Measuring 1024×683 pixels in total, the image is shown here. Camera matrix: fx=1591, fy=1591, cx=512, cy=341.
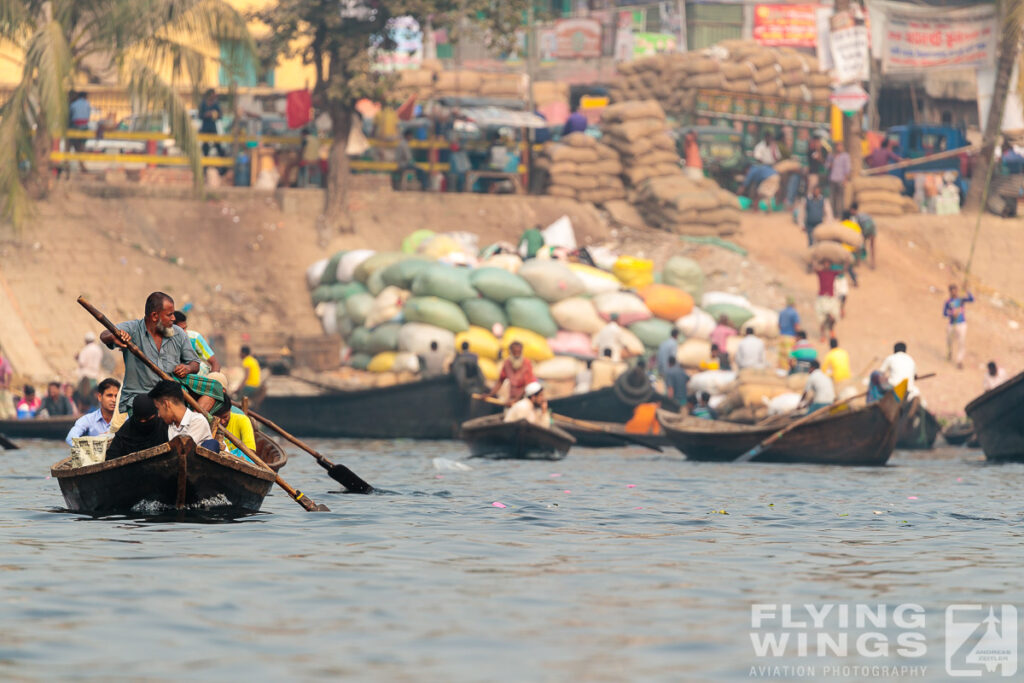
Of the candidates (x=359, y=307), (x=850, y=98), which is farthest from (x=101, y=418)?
(x=850, y=98)

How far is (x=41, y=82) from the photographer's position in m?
22.7

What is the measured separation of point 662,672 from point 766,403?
1580 centimetres

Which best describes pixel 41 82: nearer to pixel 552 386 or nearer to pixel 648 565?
pixel 552 386

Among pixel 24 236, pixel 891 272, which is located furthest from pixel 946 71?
pixel 24 236

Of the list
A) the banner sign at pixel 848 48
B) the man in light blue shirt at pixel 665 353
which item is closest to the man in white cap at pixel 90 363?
the man in light blue shirt at pixel 665 353

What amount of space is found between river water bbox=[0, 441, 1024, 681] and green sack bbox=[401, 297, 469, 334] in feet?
32.9

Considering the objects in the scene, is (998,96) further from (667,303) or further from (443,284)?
(443,284)

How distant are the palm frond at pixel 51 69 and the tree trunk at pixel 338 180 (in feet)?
18.8

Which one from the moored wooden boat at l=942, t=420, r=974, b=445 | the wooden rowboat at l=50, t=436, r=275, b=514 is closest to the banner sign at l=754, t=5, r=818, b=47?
the moored wooden boat at l=942, t=420, r=974, b=445

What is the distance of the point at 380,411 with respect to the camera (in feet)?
71.2

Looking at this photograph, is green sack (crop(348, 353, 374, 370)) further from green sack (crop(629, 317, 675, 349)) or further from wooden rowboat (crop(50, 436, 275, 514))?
wooden rowboat (crop(50, 436, 275, 514))

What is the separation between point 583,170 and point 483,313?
24.3ft

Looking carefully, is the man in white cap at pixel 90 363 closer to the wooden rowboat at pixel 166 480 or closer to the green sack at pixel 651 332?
the green sack at pixel 651 332

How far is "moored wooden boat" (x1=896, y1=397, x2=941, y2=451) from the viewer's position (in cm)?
2147
